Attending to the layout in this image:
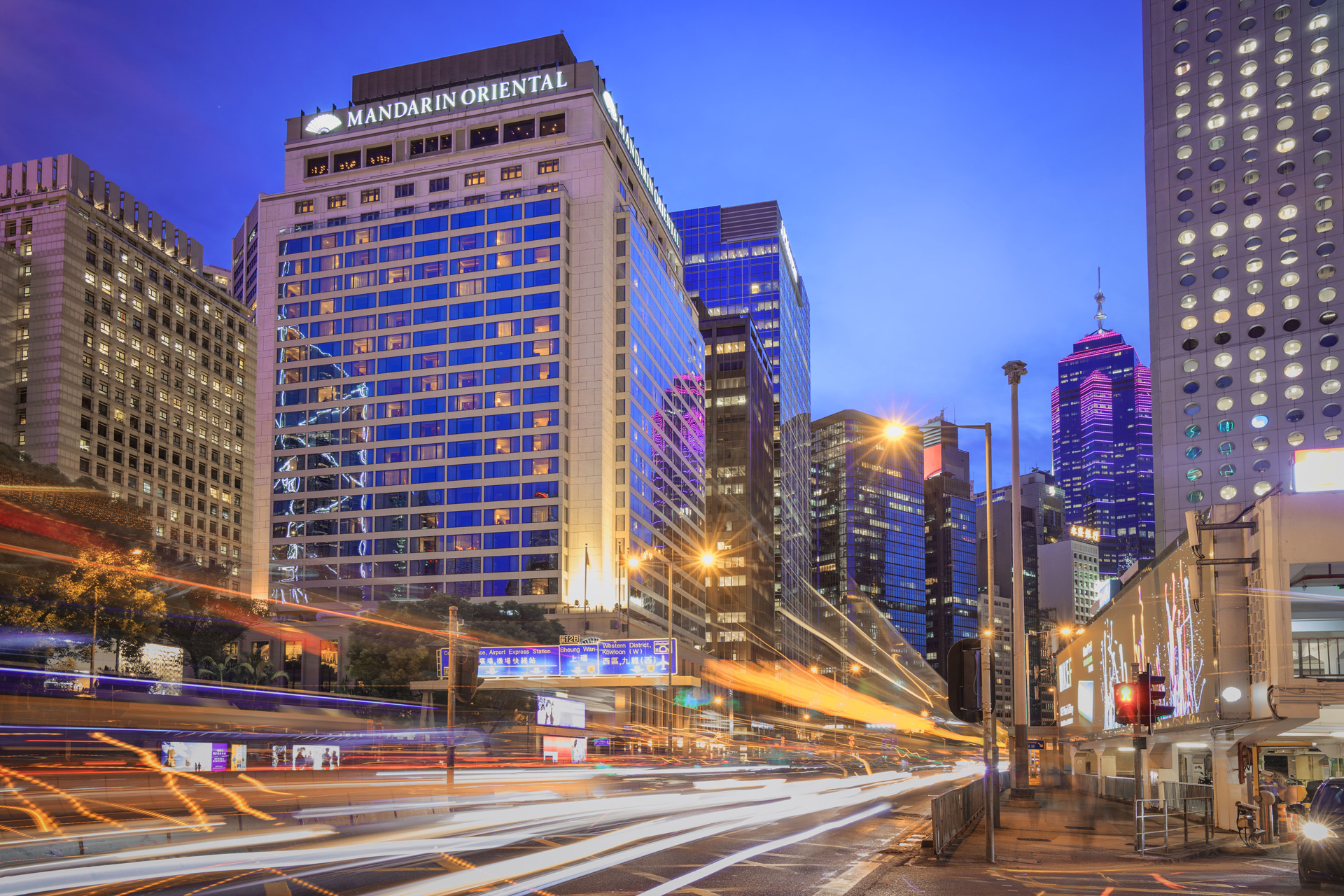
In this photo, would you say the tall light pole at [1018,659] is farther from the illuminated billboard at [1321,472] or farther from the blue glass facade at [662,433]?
the blue glass facade at [662,433]

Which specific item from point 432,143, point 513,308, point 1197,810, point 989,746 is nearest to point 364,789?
point 989,746

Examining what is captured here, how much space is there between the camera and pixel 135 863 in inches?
723

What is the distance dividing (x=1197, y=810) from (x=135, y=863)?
34.9 m

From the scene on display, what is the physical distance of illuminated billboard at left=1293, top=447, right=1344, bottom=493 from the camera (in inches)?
1158

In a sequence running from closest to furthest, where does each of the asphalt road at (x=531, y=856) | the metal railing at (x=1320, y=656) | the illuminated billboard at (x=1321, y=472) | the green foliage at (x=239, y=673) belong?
the asphalt road at (x=531, y=856) < the illuminated billboard at (x=1321, y=472) < the metal railing at (x=1320, y=656) < the green foliage at (x=239, y=673)

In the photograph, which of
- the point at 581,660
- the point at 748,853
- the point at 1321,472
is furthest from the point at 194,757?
the point at 1321,472

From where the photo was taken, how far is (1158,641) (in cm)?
3981

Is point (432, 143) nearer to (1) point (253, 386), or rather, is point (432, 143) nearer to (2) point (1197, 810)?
(1) point (253, 386)

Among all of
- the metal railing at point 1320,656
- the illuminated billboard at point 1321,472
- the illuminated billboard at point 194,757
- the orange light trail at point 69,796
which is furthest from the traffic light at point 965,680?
the illuminated billboard at point 194,757

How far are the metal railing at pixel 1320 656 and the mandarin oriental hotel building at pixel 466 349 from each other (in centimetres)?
7906

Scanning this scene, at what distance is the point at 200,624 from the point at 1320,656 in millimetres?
80111

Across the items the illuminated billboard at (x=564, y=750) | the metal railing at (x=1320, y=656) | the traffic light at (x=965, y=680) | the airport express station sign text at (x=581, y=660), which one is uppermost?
the traffic light at (x=965, y=680)

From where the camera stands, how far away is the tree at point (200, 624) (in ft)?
282

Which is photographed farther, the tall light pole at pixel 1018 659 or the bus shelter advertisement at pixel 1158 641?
the tall light pole at pixel 1018 659
